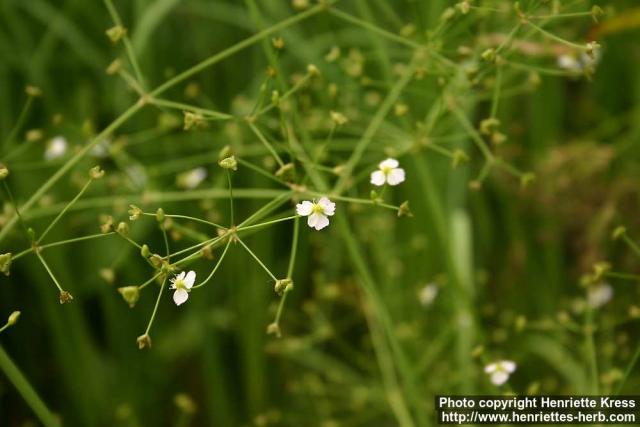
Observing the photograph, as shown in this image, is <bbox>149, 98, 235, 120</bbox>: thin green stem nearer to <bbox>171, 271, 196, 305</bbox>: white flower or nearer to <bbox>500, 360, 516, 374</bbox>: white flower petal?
<bbox>171, 271, 196, 305</bbox>: white flower

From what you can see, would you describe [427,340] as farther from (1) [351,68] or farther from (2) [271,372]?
(1) [351,68]

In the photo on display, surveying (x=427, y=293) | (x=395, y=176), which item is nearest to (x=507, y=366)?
(x=395, y=176)

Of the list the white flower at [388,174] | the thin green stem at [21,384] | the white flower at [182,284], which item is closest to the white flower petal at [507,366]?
the white flower at [388,174]

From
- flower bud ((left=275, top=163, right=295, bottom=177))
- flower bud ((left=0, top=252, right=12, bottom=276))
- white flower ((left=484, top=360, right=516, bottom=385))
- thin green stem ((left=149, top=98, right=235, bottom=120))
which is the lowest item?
flower bud ((left=0, top=252, right=12, bottom=276))

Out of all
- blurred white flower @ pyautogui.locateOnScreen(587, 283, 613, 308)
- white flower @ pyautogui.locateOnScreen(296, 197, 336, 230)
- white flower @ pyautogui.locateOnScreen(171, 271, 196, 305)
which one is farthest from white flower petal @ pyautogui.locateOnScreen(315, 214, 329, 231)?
blurred white flower @ pyautogui.locateOnScreen(587, 283, 613, 308)

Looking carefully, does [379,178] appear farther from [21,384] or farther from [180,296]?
[21,384]

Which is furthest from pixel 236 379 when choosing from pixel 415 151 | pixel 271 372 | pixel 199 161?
pixel 415 151

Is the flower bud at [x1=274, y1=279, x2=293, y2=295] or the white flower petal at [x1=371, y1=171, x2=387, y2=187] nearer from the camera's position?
the flower bud at [x1=274, y1=279, x2=293, y2=295]

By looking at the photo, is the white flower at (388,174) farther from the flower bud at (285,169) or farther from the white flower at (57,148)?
the white flower at (57,148)
